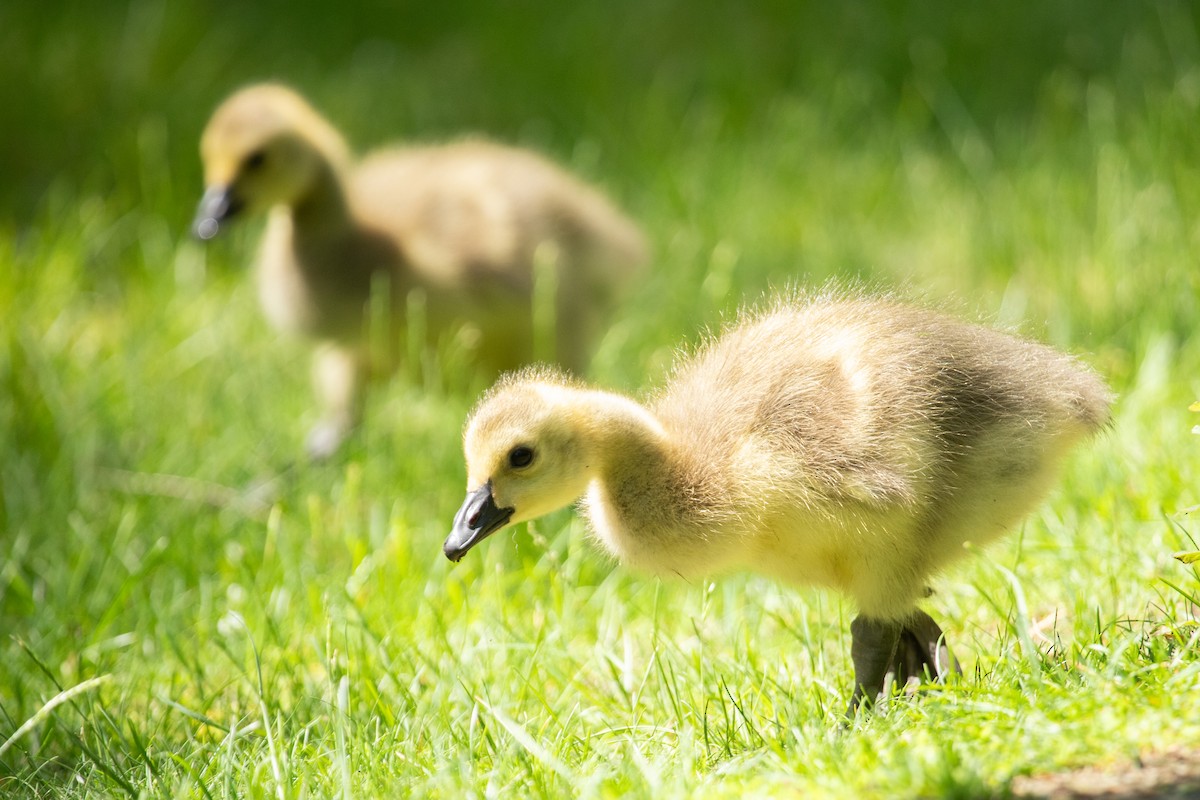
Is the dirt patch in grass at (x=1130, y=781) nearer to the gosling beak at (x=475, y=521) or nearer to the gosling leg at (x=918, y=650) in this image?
the gosling leg at (x=918, y=650)

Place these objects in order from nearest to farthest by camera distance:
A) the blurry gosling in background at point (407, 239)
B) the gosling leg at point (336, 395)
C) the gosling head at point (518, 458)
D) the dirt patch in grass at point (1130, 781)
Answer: the dirt patch in grass at point (1130, 781) → the gosling head at point (518, 458) → the blurry gosling in background at point (407, 239) → the gosling leg at point (336, 395)

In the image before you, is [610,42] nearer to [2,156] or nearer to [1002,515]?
[2,156]

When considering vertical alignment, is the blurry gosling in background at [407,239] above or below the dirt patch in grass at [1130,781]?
above

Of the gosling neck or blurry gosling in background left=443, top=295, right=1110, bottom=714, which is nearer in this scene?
blurry gosling in background left=443, top=295, right=1110, bottom=714

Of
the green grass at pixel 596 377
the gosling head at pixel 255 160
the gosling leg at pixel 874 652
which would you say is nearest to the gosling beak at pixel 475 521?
the green grass at pixel 596 377

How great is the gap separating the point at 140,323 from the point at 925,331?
325cm

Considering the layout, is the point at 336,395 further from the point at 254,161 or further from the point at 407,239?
the point at 254,161

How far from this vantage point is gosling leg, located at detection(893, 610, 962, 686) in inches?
98.0

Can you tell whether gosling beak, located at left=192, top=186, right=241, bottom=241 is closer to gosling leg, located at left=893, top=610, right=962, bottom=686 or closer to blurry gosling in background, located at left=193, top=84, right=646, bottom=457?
blurry gosling in background, located at left=193, top=84, right=646, bottom=457

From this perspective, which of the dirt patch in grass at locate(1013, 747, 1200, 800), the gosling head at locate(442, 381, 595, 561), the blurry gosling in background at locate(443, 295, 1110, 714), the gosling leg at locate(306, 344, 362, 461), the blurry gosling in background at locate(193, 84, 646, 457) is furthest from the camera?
the gosling leg at locate(306, 344, 362, 461)

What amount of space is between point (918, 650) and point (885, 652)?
6.1 inches

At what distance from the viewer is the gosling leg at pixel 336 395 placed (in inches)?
177

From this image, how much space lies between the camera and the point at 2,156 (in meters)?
5.96

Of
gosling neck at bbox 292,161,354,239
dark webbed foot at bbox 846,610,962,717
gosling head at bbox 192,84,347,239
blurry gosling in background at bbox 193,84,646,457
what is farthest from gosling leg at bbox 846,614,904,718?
gosling head at bbox 192,84,347,239
